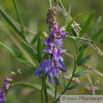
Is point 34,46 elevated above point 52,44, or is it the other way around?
point 52,44

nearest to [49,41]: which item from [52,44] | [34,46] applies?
[52,44]

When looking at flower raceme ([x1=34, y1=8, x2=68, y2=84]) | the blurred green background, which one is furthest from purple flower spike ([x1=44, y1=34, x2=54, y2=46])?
the blurred green background

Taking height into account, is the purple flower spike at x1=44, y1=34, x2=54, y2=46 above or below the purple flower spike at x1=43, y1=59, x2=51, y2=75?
above

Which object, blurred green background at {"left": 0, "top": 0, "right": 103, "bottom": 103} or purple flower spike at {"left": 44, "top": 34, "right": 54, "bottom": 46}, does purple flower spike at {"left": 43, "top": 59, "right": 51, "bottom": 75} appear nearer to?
purple flower spike at {"left": 44, "top": 34, "right": 54, "bottom": 46}

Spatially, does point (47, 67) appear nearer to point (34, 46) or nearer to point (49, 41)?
point (49, 41)

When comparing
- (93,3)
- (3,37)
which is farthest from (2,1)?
(93,3)

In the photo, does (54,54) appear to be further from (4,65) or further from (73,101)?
(4,65)

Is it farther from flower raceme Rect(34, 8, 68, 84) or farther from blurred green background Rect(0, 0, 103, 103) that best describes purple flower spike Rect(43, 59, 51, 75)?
blurred green background Rect(0, 0, 103, 103)

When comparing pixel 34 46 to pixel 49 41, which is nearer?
pixel 49 41

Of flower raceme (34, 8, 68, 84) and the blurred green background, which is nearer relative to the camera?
flower raceme (34, 8, 68, 84)

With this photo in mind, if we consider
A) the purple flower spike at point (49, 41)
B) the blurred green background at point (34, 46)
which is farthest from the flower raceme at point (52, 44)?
the blurred green background at point (34, 46)

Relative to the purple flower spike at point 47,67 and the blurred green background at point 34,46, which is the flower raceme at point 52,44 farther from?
the blurred green background at point 34,46

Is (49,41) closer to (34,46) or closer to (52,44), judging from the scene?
(52,44)
